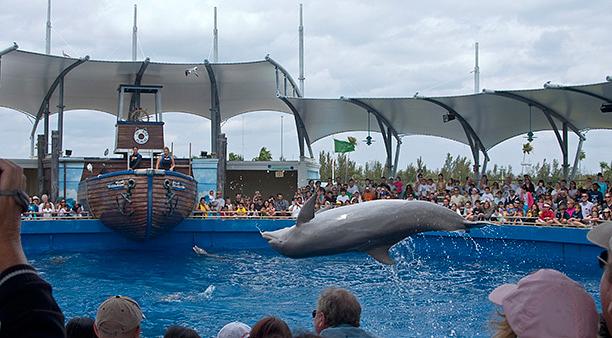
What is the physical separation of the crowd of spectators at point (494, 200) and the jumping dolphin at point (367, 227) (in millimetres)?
8133

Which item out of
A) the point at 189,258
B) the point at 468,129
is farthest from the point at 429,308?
the point at 468,129

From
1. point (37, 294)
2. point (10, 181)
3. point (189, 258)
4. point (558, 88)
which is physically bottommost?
point (189, 258)

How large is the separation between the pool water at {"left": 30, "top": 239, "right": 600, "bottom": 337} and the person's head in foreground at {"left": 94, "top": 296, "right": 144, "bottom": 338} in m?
5.45

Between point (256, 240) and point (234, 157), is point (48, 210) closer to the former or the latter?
point (256, 240)

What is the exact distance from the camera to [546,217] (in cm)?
1738

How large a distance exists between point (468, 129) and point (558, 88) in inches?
257

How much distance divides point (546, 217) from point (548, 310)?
16549 millimetres

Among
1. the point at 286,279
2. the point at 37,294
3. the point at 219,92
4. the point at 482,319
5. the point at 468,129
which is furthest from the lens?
the point at 219,92

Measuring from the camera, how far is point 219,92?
30.5 metres

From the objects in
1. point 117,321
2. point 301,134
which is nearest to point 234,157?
point 301,134

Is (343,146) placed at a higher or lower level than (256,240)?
higher

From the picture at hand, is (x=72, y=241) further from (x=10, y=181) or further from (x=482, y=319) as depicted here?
(x=10, y=181)

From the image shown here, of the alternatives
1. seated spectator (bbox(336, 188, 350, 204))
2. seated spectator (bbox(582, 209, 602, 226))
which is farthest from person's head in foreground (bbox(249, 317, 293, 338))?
seated spectator (bbox(336, 188, 350, 204))

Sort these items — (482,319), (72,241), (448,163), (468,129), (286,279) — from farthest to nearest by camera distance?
(448,163), (468,129), (72,241), (286,279), (482,319)
